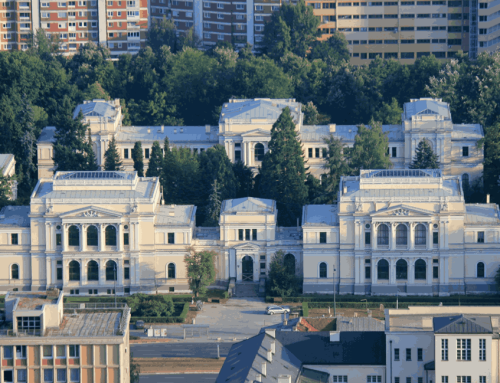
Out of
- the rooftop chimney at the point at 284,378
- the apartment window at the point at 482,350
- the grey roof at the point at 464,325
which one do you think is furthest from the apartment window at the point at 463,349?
the rooftop chimney at the point at 284,378

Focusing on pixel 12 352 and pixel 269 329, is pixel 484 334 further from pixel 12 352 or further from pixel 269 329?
pixel 12 352

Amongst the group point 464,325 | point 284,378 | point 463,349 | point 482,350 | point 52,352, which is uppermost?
point 464,325

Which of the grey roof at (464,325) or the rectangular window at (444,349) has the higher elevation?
the grey roof at (464,325)

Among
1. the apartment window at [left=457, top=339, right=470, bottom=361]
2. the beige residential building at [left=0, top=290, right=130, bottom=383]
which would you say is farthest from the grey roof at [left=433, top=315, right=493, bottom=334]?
the beige residential building at [left=0, top=290, right=130, bottom=383]

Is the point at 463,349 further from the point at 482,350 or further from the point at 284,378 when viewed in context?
the point at 284,378

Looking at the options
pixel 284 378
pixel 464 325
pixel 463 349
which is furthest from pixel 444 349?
pixel 284 378

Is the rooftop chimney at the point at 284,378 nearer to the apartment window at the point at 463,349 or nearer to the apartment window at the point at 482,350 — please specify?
the apartment window at the point at 463,349
